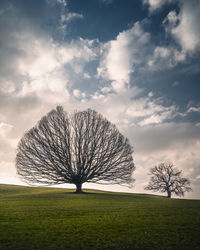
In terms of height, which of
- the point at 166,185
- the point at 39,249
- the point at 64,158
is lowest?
the point at 39,249

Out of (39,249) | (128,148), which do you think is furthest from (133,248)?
(128,148)

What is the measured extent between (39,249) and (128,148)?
96.8 feet

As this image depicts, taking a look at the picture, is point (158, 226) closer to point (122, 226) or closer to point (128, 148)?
point (122, 226)

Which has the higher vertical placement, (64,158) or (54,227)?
(64,158)

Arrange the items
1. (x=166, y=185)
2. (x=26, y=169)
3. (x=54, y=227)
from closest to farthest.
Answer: (x=54, y=227) < (x=26, y=169) < (x=166, y=185)

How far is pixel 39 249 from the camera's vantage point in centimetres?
631

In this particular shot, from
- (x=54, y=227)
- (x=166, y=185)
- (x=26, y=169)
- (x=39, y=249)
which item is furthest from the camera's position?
(x=166, y=185)

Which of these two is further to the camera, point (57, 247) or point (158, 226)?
point (158, 226)

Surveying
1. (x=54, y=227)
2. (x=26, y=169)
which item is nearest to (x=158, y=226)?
(x=54, y=227)

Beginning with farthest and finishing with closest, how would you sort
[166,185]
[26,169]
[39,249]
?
[166,185], [26,169], [39,249]

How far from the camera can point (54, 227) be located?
9.09 meters

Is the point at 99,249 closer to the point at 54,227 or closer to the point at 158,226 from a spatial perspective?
the point at 54,227

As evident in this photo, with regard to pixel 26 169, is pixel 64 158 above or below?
above

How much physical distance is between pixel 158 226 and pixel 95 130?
26261mm
